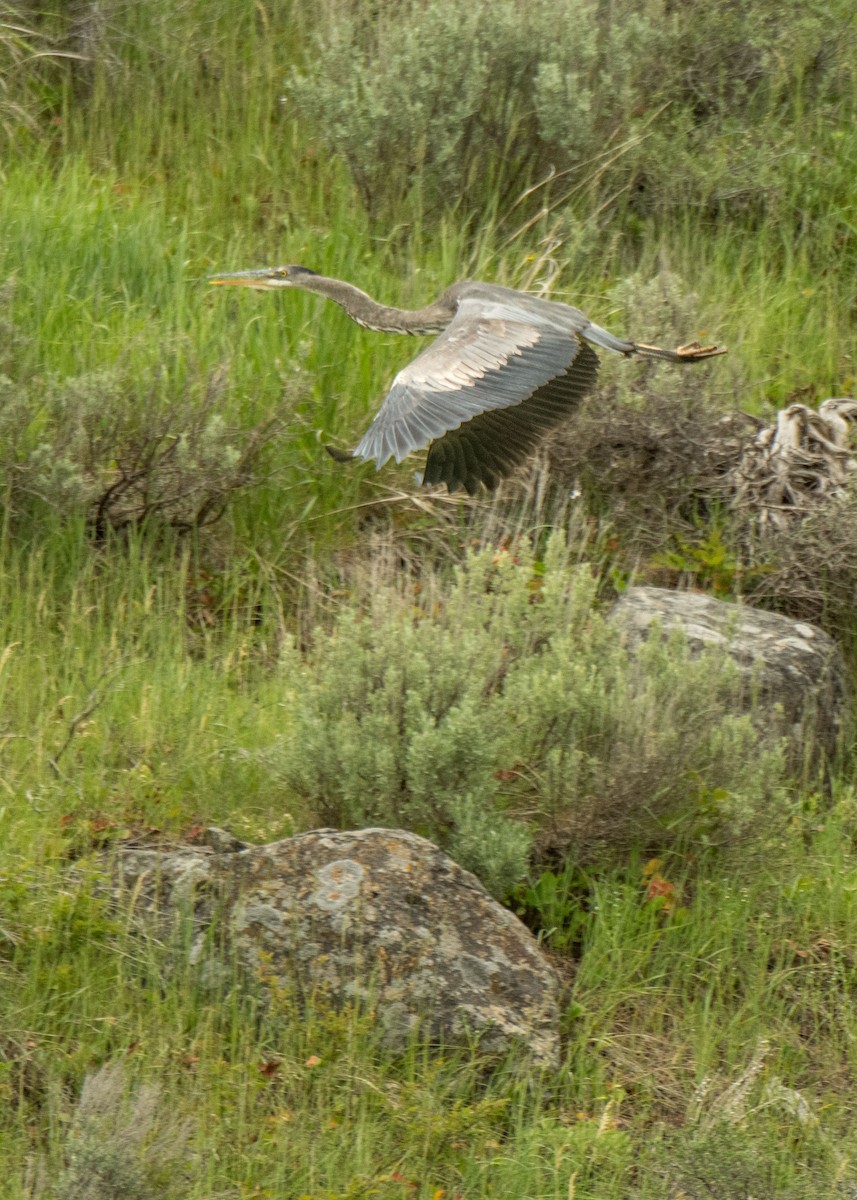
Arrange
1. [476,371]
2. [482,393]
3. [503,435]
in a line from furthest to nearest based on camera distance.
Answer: [503,435] → [476,371] → [482,393]

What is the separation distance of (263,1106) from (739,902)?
1.34 meters

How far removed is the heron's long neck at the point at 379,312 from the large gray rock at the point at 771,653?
122 cm

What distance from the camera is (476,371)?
475 centimetres

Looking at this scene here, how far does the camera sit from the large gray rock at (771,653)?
4.82 metres

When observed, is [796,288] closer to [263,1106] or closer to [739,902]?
[739,902]

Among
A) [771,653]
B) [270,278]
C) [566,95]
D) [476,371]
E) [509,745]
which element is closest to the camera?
[509,745]

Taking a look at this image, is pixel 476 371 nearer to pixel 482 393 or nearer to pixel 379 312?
pixel 482 393

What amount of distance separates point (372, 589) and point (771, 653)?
123 centimetres

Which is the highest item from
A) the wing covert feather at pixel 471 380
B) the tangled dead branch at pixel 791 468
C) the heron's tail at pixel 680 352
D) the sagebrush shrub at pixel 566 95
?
the sagebrush shrub at pixel 566 95

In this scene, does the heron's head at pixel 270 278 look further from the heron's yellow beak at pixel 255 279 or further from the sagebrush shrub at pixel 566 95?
the sagebrush shrub at pixel 566 95

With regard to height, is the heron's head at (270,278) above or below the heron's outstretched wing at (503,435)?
above

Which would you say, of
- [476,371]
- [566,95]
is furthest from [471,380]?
[566,95]

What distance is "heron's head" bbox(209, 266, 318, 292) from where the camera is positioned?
19.5 ft

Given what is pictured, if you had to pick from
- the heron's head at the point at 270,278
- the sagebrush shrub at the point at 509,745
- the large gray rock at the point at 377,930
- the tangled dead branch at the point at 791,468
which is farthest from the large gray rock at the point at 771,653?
the heron's head at the point at 270,278
